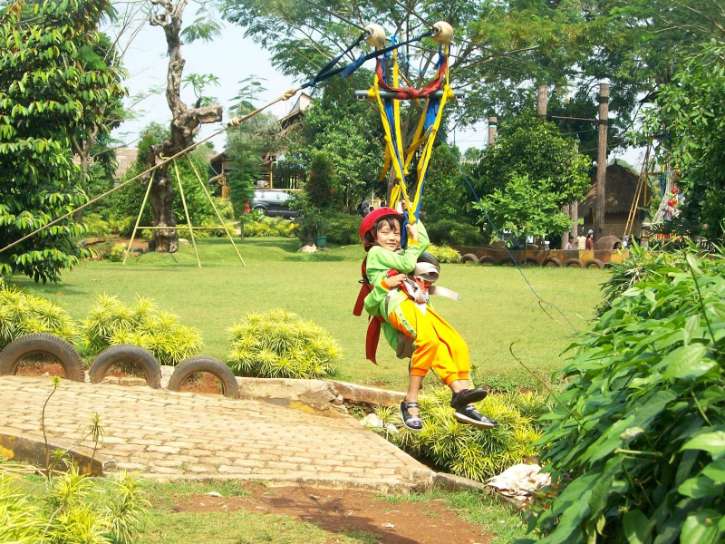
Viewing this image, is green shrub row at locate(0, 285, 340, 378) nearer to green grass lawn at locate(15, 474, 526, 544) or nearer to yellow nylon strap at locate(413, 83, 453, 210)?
green grass lawn at locate(15, 474, 526, 544)

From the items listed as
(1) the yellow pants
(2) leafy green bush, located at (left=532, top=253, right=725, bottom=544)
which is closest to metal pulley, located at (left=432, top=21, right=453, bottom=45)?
(1) the yellow pants

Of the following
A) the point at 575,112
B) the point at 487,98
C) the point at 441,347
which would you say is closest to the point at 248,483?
the point at 441,347

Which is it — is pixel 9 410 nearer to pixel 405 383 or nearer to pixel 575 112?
pixel 405 383

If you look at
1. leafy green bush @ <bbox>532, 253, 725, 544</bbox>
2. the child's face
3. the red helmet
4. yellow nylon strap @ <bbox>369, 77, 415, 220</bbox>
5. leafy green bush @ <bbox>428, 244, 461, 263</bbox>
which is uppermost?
yellow nylon strap @ <bbox>369, 77, 415, 220</bbox>

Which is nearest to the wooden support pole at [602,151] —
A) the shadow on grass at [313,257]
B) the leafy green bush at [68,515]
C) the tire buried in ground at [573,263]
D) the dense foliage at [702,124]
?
the tire buried in ground at [573,263]

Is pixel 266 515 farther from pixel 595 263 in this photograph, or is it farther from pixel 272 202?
pixel 272 202

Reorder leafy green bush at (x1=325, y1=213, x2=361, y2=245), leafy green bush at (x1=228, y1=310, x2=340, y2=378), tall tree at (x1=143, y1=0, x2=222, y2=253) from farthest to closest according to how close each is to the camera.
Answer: leafy green bush at (x1=325, y1=213, x2=361, y2=245)
tall tree at (x1=143, y1=0, x2=222, y2=253)
leafy green bush at (x1=228, y1=310, x2=340, y2=378)

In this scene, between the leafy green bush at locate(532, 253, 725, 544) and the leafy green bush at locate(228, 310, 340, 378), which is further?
the leafy green bush at locate(228, 310, 340, 378)

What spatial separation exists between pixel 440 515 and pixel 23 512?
386cm

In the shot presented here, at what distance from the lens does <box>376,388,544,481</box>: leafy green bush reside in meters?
8.45

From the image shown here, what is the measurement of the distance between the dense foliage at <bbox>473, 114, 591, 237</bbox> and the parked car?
970 inches

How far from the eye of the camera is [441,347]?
250 inches

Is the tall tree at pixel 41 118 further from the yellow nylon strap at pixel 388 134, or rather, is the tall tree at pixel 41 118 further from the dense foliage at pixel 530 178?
the dense foliage at pixel 530 178

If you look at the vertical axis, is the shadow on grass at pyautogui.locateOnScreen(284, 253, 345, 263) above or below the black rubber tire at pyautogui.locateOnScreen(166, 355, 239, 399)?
above
